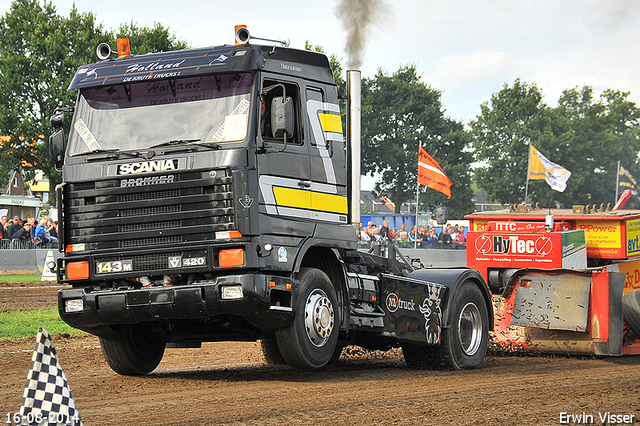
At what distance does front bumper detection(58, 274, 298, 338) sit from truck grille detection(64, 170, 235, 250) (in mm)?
388

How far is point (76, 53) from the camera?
4484cm

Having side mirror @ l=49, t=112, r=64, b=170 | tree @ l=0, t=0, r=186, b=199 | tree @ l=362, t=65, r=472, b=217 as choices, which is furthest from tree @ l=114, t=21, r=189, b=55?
side mirror @ l=49, t=112, r=64, b=170

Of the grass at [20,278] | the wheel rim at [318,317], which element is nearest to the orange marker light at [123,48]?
the wheel rim at [318,317]

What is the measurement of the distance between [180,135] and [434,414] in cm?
352

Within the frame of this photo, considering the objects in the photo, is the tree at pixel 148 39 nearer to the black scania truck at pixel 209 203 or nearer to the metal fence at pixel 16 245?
the metal fence at pixel 16 245

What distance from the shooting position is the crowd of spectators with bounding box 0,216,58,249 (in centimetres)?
2417

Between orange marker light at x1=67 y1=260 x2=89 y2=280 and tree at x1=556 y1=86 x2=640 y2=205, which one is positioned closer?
orange marker light at x1=67 y1=260 x2=89 y2=280

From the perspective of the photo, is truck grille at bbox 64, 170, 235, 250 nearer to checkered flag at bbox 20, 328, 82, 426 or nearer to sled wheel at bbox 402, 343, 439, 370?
checkered flag at bbox 20, 328, 82, 426

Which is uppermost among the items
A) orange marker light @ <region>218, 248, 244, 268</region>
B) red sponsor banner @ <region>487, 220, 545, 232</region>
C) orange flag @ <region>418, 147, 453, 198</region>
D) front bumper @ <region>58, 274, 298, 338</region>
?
orange flag @ <region>418, 147, 453, 198</region>

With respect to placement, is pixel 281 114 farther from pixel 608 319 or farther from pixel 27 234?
pixel 27 234

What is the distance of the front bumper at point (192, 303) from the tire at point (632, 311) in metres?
4.98

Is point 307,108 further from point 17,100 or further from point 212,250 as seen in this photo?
point 17,100

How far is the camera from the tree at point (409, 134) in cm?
6902

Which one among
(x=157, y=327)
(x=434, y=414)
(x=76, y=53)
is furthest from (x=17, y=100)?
(x=434, y=414)
